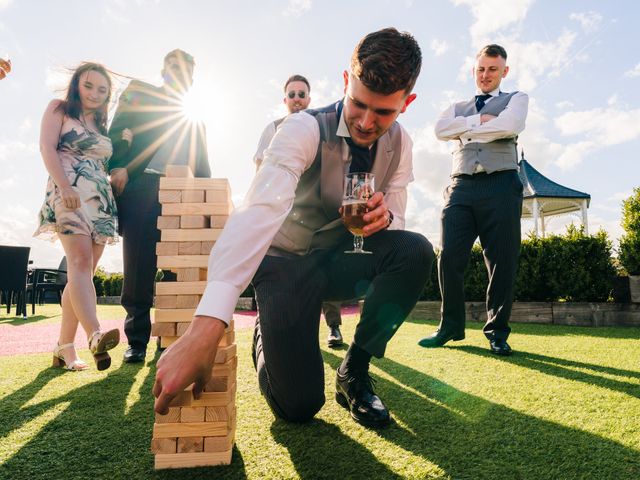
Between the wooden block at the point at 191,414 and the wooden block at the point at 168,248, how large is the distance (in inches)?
22.6

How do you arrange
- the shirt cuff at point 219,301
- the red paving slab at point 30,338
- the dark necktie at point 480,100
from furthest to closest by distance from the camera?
1. the red paving slab at point 30,338
2. the dark necktie at point 480,100
3. the shirt cuff at point 219,301

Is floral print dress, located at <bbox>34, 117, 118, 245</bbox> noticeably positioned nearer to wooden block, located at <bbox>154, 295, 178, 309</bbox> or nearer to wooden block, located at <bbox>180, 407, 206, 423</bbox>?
wooden block, located at <bbox>154, 295, 178, 309</bbox>

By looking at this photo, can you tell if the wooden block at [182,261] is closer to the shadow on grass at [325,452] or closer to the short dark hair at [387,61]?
the shadow on grass at [325,452]

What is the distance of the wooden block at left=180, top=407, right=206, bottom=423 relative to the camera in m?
1.48

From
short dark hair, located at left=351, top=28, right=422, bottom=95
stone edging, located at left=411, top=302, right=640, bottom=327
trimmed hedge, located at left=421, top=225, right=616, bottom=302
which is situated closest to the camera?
short dark hair, located at left=351, top=28, right=422, bottom=95

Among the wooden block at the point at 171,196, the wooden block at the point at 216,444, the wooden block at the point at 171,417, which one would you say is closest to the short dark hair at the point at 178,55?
the wooden block at the point at 171,196

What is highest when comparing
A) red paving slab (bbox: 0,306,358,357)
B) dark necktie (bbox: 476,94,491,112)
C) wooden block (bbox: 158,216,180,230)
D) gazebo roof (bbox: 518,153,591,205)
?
gazebo roof (bbox: 518,153,591,205)

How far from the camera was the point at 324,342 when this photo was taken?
13.0ft

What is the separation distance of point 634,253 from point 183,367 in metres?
6.01

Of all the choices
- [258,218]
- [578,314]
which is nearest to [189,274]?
[258,218]

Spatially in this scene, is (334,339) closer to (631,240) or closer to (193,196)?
(193,196)

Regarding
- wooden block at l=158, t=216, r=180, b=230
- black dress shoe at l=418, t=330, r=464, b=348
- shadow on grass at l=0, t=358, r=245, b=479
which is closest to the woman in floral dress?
shadow on grass at l=0, t=358, r=245, b=479

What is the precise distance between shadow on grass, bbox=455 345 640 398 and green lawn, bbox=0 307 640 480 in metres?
0.01

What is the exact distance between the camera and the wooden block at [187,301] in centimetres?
157
